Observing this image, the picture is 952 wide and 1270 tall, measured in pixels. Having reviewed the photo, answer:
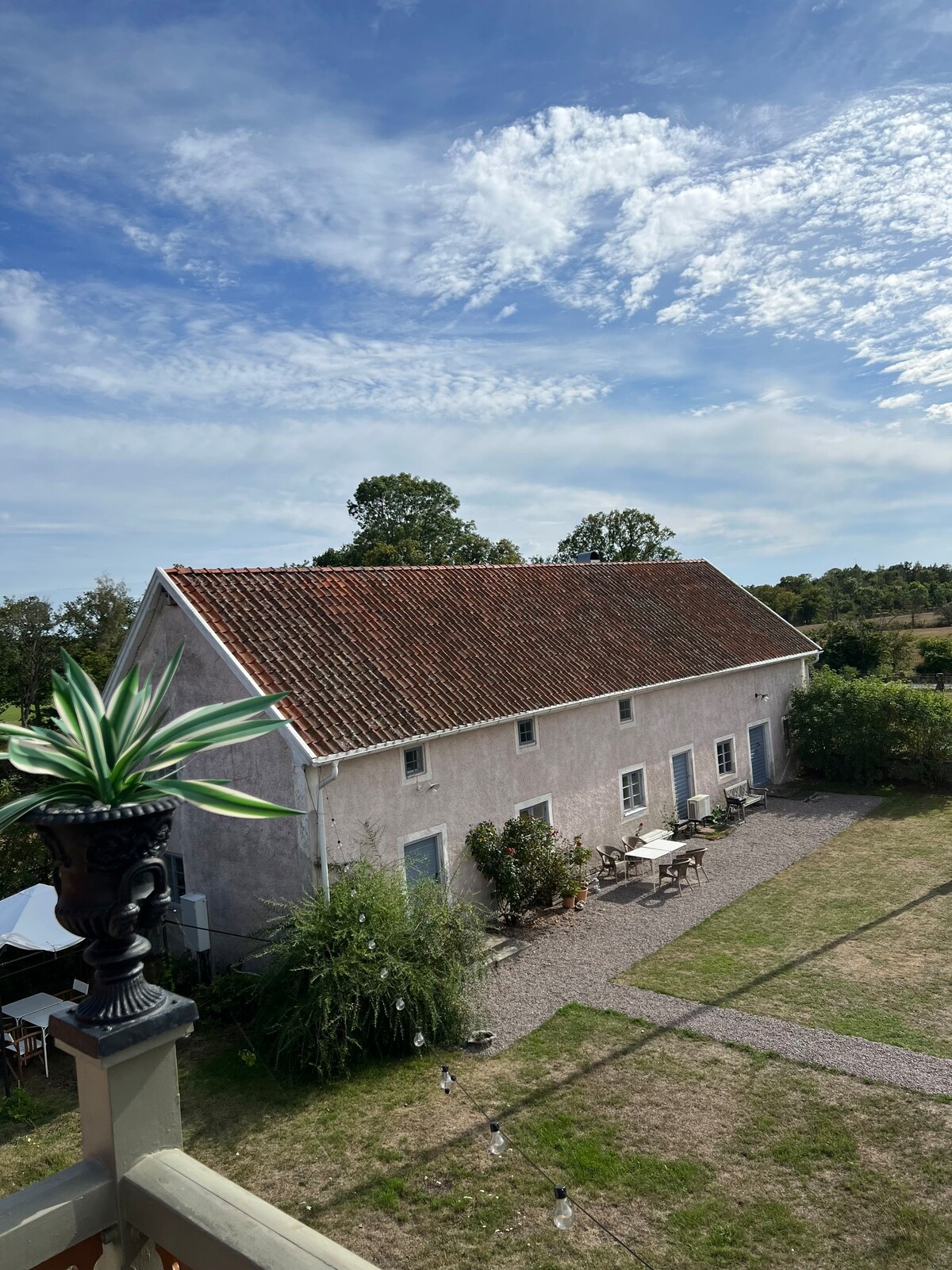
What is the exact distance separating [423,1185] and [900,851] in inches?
577

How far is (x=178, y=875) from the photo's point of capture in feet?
50.5

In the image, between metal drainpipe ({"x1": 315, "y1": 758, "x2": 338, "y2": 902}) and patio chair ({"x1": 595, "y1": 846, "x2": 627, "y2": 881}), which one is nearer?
metal drainpipe ({"x1": 315, "y1": 758, "x2": 338, "y2": 902})

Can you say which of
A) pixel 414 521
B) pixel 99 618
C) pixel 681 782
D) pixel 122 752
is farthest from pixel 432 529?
pixel 122 752

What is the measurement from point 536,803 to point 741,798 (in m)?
8.25

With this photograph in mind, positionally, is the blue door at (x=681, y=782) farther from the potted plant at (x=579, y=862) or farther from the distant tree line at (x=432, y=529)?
the distant tree line at (x=432, y=529)

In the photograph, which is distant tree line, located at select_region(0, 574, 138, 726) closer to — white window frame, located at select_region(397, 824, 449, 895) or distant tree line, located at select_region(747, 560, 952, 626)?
white window frame, located at select_region(397, 824, 449, 895)

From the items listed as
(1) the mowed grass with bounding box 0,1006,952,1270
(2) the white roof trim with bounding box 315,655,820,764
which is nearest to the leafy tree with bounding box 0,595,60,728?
(2) the white roof trim with bounding box 315,655,820,764

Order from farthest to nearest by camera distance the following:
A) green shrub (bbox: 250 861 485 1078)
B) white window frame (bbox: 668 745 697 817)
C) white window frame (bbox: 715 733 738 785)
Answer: white window frame (bbox: 715 733 738 785) < white window frame (bbox: 668 745 697 817) < green shrub (bbox: 250 861 485 1078)

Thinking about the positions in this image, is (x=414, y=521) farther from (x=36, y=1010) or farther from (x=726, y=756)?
(x=36, y=1010)

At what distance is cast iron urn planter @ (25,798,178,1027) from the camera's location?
2.77 meters

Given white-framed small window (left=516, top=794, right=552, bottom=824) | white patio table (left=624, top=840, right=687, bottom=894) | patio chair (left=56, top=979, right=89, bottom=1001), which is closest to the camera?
patio chair (left=56, top=979, right=89, bottom=1001)

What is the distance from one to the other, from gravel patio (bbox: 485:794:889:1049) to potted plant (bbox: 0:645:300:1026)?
974 cm

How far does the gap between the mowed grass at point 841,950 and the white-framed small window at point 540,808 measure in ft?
11.7

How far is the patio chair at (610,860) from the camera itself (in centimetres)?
1833
